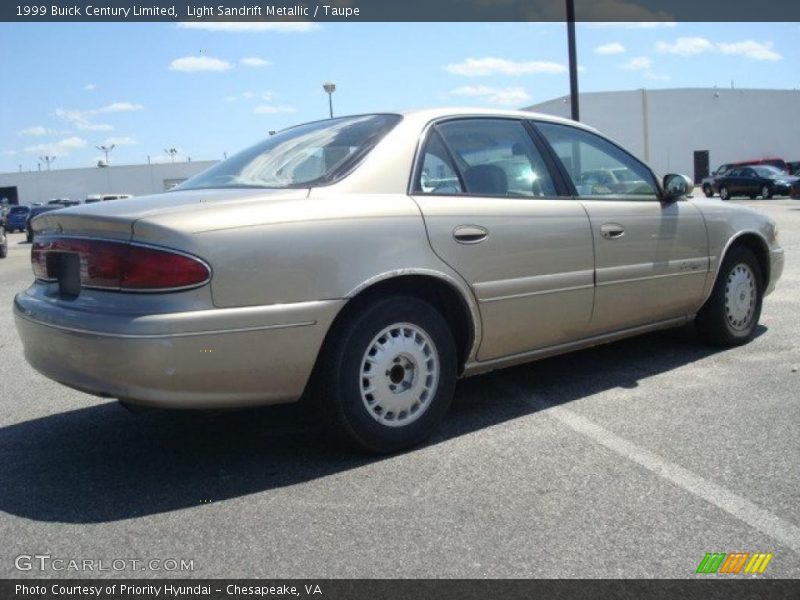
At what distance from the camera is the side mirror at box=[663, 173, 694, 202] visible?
4.99m

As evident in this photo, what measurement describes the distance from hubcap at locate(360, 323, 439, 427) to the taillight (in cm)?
86

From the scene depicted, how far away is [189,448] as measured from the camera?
3.85 m

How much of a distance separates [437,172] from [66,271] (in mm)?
1762

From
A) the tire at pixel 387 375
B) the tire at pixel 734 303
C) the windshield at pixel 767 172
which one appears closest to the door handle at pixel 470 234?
the tire at pixel 387 375

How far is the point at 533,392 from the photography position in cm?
466

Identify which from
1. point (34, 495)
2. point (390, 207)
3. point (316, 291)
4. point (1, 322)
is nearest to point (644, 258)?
point (390, 207)

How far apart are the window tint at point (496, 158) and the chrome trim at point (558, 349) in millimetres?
839

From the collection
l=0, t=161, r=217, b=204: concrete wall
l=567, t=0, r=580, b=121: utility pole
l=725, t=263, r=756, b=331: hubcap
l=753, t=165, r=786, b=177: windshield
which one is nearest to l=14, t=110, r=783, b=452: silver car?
l=725, t=263, r=756, b=331: hubcap

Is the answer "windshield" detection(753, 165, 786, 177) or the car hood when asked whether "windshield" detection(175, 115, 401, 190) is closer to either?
the car hood

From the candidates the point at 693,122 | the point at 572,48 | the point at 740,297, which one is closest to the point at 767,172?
the point at 693,122

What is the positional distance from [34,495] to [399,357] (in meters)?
1.62

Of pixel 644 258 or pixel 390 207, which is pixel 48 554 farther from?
pixel 644 258
